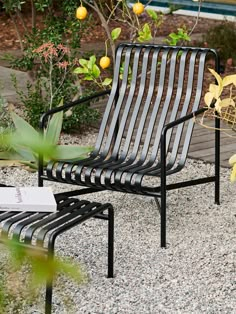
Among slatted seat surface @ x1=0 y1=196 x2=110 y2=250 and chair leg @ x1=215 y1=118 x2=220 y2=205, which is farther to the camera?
chair leg @ x1=215 y1=118 x2=220 y2=205

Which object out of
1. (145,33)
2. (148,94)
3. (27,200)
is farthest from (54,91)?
(27,200)

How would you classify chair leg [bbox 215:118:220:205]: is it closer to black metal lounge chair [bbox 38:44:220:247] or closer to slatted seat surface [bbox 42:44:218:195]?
black metal lounge chair [bbox 38:44:220:247]

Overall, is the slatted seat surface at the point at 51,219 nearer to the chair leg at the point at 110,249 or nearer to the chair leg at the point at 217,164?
the chair leg at the point at 110,249

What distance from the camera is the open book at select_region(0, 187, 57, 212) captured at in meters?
3.28

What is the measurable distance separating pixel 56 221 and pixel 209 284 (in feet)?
2.44

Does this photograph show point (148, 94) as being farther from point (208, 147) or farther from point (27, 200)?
point (27, 200)

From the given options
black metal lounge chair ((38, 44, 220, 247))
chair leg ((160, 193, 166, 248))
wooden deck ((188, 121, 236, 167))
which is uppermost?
black metal lounge chair ((38, 44, 220, 247))

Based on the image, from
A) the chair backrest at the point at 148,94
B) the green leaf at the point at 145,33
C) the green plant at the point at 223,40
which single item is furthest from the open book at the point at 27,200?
the green plant at the point at 223,40

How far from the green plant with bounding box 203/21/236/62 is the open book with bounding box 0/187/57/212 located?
527 centimetres

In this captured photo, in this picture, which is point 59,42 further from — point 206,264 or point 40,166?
point 206,264

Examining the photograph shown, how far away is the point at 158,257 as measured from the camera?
3895 millimetres

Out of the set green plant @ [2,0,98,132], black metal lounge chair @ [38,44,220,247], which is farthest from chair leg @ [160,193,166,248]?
green plant @ [2,0,98,132]

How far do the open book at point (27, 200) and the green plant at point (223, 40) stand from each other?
5269 mm

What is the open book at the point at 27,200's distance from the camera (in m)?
3.28
